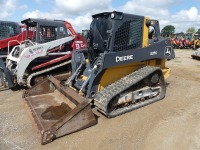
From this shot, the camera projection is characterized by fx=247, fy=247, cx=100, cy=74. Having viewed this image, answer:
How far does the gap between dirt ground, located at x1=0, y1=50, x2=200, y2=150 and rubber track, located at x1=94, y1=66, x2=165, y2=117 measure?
0.35m

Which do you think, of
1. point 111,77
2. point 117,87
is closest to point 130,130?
point 117,87

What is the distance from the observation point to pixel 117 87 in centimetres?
536

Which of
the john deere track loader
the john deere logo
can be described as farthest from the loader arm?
the john deere logo

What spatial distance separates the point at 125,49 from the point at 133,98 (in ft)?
3.83

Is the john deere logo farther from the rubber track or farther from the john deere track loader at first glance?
the rubber track

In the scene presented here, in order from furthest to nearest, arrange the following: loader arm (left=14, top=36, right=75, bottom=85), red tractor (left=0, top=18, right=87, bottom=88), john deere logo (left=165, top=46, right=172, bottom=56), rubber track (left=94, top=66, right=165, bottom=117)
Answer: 1. red tractor (left=0, top=18, right=87, bottom=88)
2. loader arm (left=14, top=36, right=75, bottom=85)
3. john deere logo (left=165, top=46, right=172, bottom=56)
4. rubber track (left=94, top=66, right=165, bottom=117)

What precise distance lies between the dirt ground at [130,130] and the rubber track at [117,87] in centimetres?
35

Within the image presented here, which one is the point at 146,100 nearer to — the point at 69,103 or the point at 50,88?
the point at 69,103

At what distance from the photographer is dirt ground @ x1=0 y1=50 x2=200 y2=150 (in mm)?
4090

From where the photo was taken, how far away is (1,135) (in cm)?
449

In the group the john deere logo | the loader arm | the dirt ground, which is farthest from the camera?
the loader arm

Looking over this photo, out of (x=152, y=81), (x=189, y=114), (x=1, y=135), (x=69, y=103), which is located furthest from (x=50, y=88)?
(x=189, y=114)

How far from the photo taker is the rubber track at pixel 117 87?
5.03 metres

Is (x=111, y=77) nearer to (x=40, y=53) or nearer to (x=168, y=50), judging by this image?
(x=168, y=50)
